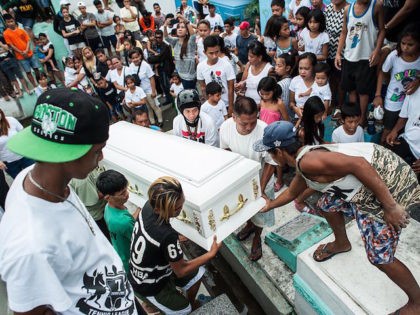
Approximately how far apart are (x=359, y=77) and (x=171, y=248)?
328cm

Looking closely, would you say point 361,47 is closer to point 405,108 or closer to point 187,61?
point 405,108

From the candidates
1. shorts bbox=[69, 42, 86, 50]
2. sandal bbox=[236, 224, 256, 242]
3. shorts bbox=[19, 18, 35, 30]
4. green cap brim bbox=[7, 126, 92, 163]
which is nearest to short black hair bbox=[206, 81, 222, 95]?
sandal bbox=[236, 224, 256, 242]

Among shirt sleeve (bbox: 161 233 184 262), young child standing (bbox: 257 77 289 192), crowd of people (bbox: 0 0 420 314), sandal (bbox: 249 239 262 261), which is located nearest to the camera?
crowd of people (bbox: 0 0 420 314)

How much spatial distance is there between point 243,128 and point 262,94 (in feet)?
3.27

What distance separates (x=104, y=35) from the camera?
8898 millimetres

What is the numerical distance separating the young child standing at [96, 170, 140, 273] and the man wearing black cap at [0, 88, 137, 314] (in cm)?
102

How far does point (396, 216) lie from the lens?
1658mm

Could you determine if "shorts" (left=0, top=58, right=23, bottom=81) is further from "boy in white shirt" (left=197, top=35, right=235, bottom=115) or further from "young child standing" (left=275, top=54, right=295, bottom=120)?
"young child standing" (left=275, top=54, right=295, bottom=120)

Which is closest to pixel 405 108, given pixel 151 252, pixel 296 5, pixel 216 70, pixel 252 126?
pixel 252 126

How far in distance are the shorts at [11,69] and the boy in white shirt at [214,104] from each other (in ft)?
21.1

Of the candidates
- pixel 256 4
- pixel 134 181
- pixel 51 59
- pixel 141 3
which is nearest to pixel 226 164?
pixel 134 181

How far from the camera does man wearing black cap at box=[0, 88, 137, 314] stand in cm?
108

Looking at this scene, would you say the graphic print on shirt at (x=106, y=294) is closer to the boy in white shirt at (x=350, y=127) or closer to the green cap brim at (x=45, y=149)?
the green cap brim at (x=45, y=149)

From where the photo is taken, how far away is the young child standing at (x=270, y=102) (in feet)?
11.6
